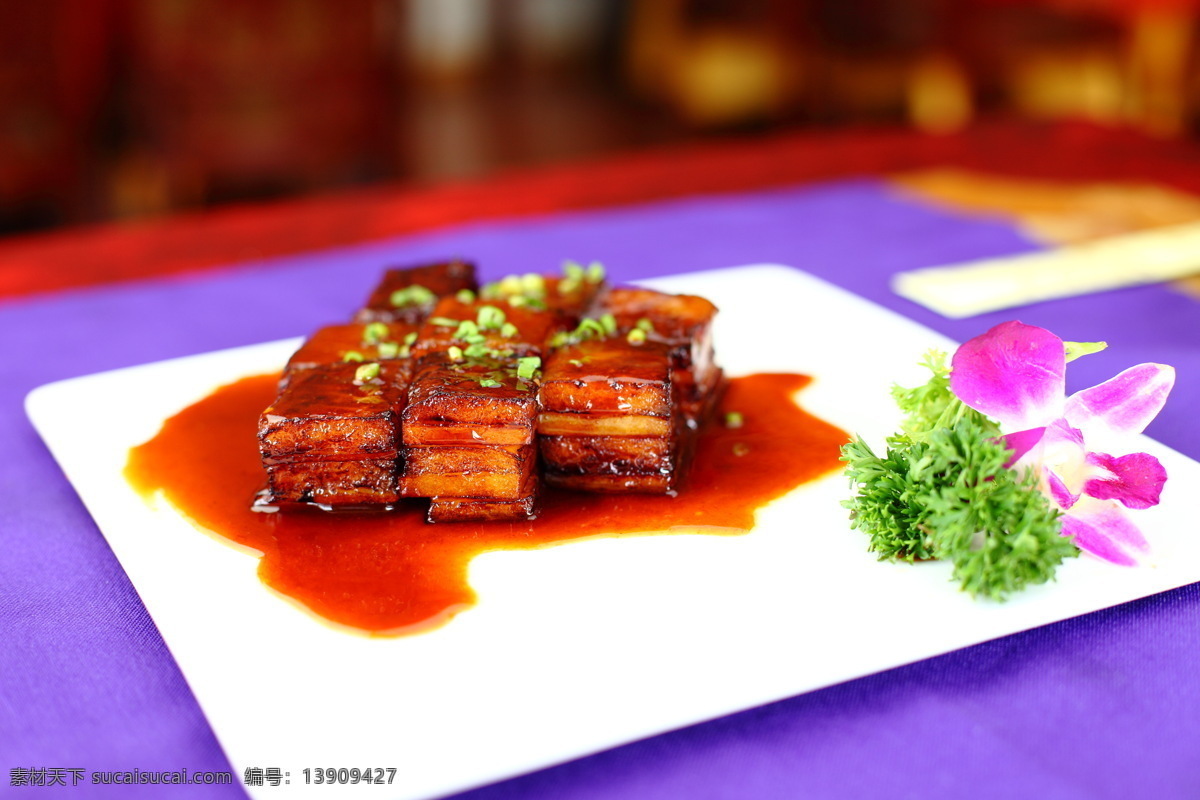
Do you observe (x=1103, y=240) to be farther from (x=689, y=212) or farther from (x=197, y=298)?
(x=197, y=298)

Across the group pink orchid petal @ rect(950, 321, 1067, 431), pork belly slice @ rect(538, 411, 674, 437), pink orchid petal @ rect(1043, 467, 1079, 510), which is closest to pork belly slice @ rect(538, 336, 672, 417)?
pork belly slice @ rect(538, 411, 674, 437)

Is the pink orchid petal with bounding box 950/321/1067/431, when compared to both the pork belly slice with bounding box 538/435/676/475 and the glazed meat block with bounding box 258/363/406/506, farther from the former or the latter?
the glazed meat block with bounding box 258/363/406/506

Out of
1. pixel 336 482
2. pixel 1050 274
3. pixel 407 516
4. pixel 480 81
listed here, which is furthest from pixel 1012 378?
pixel 480 81

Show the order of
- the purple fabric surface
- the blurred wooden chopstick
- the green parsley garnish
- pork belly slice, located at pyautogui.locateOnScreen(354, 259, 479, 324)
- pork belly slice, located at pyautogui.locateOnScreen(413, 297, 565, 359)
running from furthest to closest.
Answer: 1. the blurred wooden chopstick
2. pork belly slice, located at pyautogui.locateOnScreen(354, 259, 479, 324)
3. pork belly slice, located at pyautogui.locateOnScreen(413, 297, 565, 359)
4. the green parsley garnish
5. the purple fabric surface

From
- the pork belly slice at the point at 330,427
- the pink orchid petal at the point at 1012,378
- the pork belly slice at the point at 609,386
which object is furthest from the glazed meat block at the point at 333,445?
the pink orchid petal at the point at 1012,378

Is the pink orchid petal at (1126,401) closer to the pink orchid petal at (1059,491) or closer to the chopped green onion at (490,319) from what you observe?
the pink orchid petal at (1059,491)

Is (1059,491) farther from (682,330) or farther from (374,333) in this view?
(374,333)
